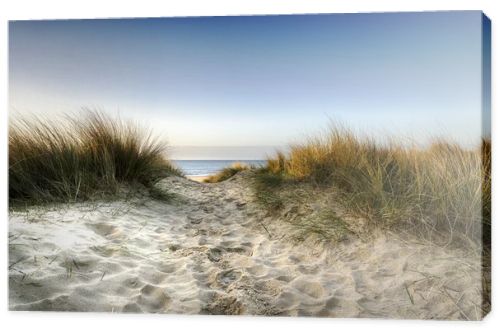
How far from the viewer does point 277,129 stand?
348 centimetres

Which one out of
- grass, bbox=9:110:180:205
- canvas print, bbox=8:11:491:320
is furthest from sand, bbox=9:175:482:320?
grass, bbox=9:110:180:205

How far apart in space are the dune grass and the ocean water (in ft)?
0.38

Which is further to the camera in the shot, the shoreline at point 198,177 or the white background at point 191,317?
the shoreline at point 198,177

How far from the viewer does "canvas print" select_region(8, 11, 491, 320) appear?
3223 millimetres

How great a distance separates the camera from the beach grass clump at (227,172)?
137 inches

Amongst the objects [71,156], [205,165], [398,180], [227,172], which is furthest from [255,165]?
[71,156]

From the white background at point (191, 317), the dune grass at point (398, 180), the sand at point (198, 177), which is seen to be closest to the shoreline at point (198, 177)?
the sand at point (198, 177)

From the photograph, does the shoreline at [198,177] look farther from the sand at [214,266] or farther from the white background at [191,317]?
the white background at [191,317]

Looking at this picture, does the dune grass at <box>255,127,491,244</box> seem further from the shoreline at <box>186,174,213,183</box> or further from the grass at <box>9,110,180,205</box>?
the grass at <box>9,110,180,205</box>

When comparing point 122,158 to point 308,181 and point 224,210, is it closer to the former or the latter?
point 224,210

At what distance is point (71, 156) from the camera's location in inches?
147

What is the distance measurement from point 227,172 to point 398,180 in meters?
0.98

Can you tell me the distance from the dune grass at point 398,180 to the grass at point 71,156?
2.32 ft

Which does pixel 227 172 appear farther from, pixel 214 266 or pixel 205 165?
pixel 214 266
